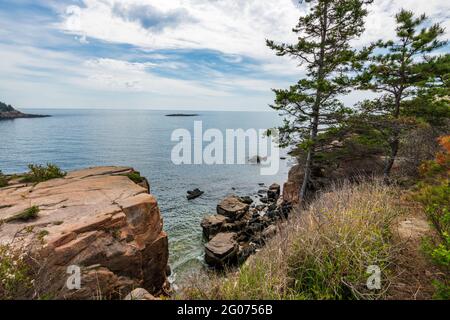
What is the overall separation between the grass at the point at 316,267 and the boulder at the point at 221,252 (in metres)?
9.68

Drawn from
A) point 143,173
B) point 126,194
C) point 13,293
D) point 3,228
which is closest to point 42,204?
point 3,228

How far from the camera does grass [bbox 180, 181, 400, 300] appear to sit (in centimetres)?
386

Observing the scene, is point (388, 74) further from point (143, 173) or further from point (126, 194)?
point (143, 173)

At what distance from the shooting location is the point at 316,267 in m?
4.26

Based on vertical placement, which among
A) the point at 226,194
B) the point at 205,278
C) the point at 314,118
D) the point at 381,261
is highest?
the point at 314,118

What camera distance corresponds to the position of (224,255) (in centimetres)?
1398

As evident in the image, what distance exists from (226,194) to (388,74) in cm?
2010

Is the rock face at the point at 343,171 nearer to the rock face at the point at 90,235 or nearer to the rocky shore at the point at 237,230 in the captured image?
the rocky shore at the point at 237,230

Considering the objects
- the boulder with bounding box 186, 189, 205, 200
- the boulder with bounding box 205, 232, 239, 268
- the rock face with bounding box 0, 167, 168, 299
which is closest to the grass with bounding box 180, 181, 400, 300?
the rock face with bounding box 0, 167, 168, 299

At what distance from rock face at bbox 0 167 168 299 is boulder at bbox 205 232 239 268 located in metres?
4.95

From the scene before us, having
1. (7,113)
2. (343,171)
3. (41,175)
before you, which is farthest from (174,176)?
(7,113)

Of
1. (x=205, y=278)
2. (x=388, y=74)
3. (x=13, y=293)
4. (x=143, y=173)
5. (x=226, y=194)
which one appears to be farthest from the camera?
(x=143, y=173)

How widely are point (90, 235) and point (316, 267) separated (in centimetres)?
585
